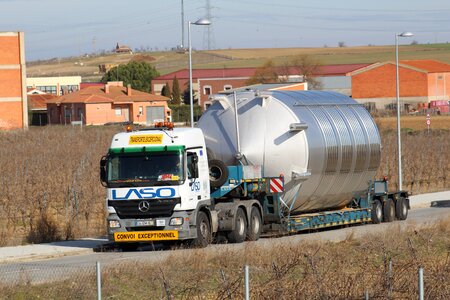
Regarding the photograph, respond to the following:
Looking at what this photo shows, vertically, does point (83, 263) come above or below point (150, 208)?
below

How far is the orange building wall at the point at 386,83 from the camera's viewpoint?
359 feet

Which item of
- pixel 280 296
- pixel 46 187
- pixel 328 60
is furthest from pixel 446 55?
pixel 280 296

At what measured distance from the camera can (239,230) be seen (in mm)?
28344

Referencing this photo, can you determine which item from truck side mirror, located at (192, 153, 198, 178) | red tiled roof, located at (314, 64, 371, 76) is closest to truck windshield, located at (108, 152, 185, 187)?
truck side mirror, located at (192, 153, 198, 178)

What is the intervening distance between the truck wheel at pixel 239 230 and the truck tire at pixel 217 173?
37.1 inches

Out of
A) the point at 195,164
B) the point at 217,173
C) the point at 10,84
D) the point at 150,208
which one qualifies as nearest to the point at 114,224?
the point at 150,208

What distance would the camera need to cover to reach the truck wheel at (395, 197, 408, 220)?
1441 inches

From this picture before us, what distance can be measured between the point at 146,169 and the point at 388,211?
12.2 metres

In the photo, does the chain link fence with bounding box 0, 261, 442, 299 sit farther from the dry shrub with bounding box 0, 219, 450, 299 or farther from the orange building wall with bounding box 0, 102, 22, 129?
the orange building wall with bounding box 0, 102, 22, 129

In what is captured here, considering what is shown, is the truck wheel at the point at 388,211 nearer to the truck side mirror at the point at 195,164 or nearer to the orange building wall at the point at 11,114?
the truck side mirror at the point at 195,164

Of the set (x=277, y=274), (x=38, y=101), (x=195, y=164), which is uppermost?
(x=38, y=101)

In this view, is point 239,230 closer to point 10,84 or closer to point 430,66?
point 10,84

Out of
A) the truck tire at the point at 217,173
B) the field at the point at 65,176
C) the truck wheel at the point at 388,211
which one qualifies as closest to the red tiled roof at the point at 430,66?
the field at the point at 65,176

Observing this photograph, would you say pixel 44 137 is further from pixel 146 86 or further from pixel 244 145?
pixel 146 86
